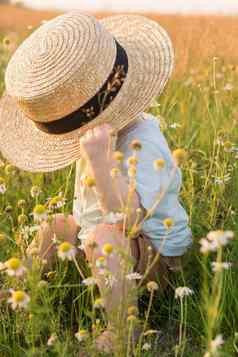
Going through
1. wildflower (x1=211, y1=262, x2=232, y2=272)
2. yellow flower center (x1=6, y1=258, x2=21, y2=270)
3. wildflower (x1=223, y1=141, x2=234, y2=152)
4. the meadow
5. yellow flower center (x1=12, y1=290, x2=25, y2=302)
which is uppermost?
wildflower (x1=211, y1=262, x2=232, y2=272)

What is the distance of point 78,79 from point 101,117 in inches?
5.5

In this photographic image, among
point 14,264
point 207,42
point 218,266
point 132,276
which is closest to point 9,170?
point 132,276

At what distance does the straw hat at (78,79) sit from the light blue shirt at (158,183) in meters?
0.09

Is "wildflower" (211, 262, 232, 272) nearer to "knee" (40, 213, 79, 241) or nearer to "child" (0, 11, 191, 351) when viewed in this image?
"child" (0, 11, 191, 351)

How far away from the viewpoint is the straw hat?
240cm

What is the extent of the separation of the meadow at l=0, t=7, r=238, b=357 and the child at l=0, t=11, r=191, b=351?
0.37ft

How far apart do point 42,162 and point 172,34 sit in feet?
12.3

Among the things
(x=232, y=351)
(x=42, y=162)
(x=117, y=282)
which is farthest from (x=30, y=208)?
(x=232, y=351)

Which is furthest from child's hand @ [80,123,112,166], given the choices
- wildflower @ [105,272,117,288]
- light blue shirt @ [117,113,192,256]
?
wildflower @ [105,272,117,288]

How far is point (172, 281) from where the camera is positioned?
263 cm

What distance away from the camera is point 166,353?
2.29 m

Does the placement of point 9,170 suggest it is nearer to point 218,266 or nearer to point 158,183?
point 158,183

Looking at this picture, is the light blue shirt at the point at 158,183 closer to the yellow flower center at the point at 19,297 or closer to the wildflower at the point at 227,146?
the wildflower at the point at 227,146

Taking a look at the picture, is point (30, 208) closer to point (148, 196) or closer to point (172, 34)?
point (148, 196)
